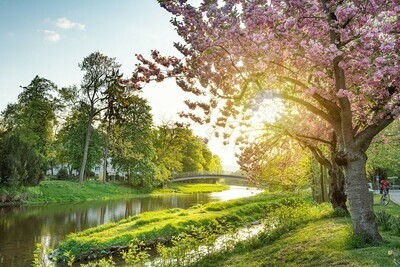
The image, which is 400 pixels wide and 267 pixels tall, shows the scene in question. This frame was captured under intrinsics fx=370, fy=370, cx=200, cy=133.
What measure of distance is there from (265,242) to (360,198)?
5102 millimetres

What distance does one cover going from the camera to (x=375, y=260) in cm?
868

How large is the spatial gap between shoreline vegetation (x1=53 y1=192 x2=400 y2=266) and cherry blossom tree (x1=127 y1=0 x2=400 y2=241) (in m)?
1.35

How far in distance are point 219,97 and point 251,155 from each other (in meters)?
6.51

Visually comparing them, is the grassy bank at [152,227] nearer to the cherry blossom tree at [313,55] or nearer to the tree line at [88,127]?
the cherry blossom tree at [313,55]

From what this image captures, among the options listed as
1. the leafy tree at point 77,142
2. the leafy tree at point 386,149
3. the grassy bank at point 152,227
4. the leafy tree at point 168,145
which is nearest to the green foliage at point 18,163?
the leafy tree at point 77,142

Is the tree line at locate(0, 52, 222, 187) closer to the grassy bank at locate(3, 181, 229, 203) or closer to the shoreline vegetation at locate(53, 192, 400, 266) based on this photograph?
the grassy bank at locate(3, 181, 229, 203)

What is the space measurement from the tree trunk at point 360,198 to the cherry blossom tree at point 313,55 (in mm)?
28

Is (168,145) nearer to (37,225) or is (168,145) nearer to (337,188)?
(37,225)

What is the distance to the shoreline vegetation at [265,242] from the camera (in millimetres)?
10016

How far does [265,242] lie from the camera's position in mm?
14789

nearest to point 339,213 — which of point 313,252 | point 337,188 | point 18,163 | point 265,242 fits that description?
point 337,188

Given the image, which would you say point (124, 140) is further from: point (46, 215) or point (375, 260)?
point (375, 260)

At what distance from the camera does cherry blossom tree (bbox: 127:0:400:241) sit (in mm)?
9297

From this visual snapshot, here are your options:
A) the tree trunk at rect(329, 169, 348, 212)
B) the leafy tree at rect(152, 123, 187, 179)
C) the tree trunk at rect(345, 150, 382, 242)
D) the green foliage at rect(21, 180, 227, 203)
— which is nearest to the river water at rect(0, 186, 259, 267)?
the green foliage at rect(21, 180, 227, 203)
